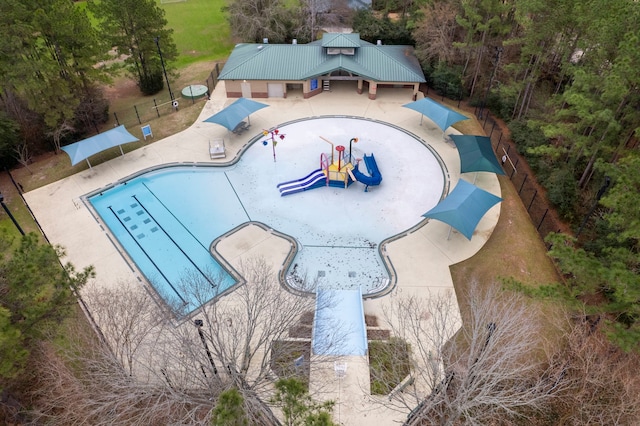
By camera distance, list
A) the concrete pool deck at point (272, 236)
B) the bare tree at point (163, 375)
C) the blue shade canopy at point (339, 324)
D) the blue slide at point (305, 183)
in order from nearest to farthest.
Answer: the bare tree at point (163, 375), the blue shade canopy at point (339, 324), the concrete pool deck at point (272, 236), the blue slide at point (305, 183)

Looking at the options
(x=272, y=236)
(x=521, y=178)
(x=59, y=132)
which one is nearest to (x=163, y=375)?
(x=272, y=236)

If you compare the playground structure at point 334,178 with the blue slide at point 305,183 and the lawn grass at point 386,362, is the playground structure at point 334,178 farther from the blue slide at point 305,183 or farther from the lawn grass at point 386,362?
the lawn grass at point 386,362

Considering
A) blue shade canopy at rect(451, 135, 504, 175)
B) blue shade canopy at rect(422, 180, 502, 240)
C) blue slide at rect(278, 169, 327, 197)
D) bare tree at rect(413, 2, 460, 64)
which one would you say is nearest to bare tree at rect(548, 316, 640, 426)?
blue shade canopy at rect(422, 180, 502, 240)

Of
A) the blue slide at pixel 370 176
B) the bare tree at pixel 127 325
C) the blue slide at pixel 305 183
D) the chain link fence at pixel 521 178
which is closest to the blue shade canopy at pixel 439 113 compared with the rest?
the chain link fence at pixel 521 178

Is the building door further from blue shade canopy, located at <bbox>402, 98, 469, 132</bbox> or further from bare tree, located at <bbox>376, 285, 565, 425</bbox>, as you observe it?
bare tree, located at <bbox>376, 285, 565, 425</bbox>

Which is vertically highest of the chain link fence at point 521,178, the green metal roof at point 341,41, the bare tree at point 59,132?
the green metal roof at point 341,41

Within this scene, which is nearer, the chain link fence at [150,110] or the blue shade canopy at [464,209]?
the blue shade canopy at [464,209]

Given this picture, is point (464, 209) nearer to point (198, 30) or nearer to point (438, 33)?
point (438, 33)

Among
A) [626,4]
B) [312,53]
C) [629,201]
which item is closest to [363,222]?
[629,201]

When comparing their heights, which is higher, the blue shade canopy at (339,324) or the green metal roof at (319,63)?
the green metal roof at (319,63)
